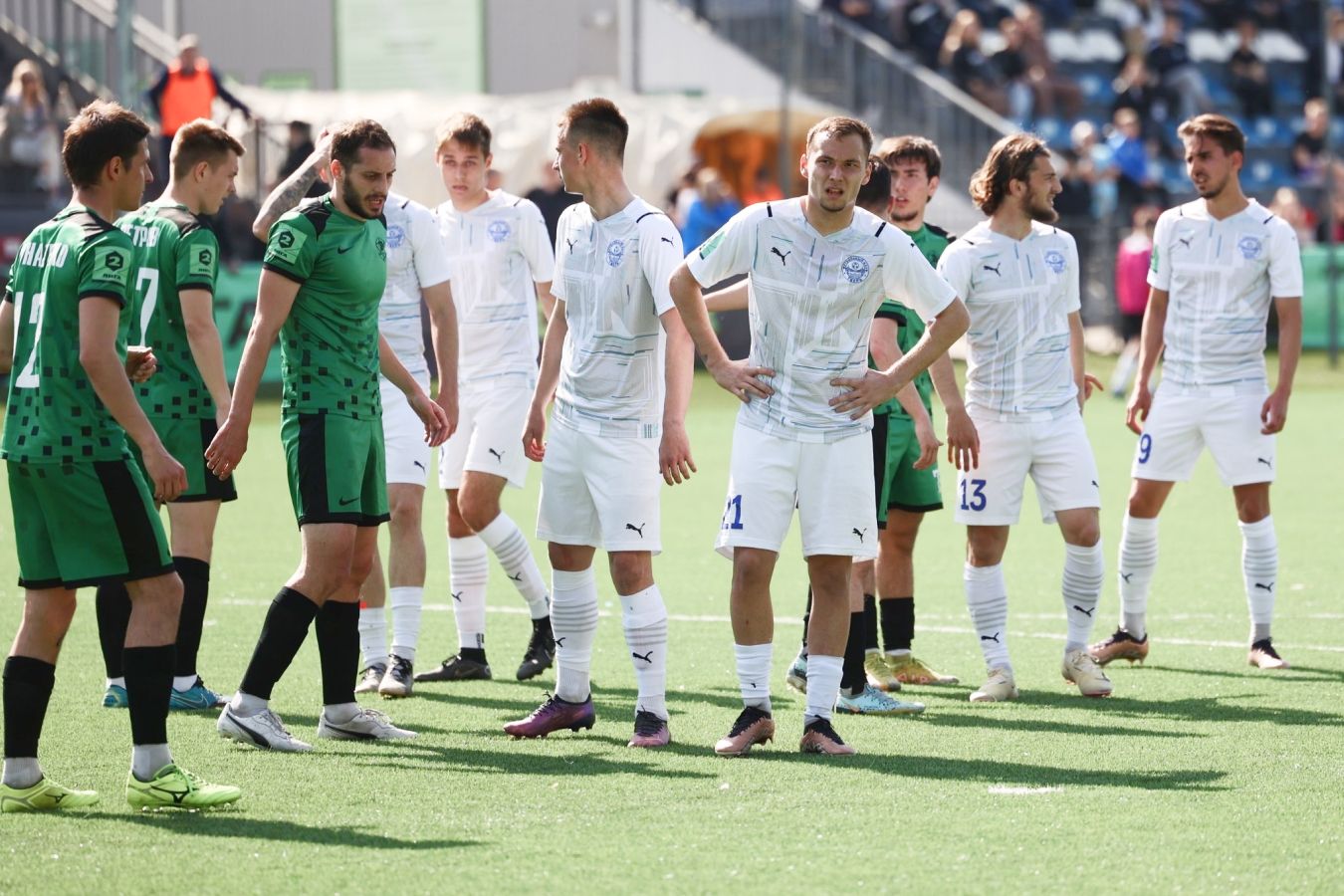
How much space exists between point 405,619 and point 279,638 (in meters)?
1.44

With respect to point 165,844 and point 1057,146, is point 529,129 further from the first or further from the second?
point 165,844

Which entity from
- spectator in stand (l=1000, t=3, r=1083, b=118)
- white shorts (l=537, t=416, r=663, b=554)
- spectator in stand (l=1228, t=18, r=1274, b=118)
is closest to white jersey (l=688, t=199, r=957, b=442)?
white shorts (l=537, t=416, r=663, b=554)

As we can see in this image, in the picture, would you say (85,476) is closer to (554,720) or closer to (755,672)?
(554,720)

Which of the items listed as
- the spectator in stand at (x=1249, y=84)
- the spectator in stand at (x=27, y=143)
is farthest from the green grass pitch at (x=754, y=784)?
the spectator in stand at (x=1249, y=84)

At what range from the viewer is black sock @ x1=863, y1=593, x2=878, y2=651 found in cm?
823

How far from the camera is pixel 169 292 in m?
7.64

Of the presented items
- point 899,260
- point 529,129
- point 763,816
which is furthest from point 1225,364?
point 529,129

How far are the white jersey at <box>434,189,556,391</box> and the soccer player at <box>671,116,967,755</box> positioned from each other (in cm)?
211

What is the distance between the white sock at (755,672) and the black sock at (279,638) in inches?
57.6

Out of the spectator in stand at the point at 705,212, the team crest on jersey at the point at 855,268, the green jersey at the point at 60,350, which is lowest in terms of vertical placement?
the green jersey at the point at 60,350

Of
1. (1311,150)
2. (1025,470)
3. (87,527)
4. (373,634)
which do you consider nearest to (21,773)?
(87,527)

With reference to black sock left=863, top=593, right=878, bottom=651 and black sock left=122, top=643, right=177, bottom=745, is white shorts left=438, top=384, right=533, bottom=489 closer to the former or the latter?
black sock left=863, top=593, right=878, bottom=651

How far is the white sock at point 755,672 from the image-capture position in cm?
681

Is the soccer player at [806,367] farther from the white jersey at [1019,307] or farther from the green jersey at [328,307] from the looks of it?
the white jersey at [1019,307]
